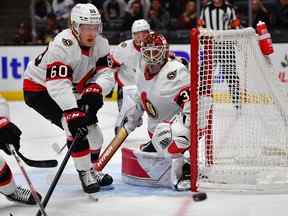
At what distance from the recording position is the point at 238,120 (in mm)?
4027

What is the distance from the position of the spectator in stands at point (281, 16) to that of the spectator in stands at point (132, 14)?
1535 mm

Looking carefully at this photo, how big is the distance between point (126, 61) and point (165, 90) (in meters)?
2.02

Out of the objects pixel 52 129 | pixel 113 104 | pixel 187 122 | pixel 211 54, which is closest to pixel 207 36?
pixel 211 54

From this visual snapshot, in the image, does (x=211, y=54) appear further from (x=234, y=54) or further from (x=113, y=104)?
(x=113, y=104)

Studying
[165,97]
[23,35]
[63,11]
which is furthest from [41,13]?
[165,97]

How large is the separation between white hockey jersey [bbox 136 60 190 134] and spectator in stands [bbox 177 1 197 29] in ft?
14.5

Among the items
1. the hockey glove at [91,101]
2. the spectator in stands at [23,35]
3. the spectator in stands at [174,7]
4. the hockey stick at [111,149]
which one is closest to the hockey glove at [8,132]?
the hockey glove at [91,101]

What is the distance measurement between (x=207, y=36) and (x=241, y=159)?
706 millimetres

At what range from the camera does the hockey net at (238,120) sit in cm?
387

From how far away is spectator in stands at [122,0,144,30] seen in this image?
8508 millimetres

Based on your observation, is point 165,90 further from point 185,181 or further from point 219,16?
point 219,16

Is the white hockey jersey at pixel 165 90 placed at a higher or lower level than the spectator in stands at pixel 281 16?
lower

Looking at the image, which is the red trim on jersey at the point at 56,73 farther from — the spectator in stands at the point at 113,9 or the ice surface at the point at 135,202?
the spectator in stands at the point at 113,9

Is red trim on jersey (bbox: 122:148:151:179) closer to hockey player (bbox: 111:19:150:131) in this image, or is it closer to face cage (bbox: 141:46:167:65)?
face cage (bbox: 141:46:167:65)
